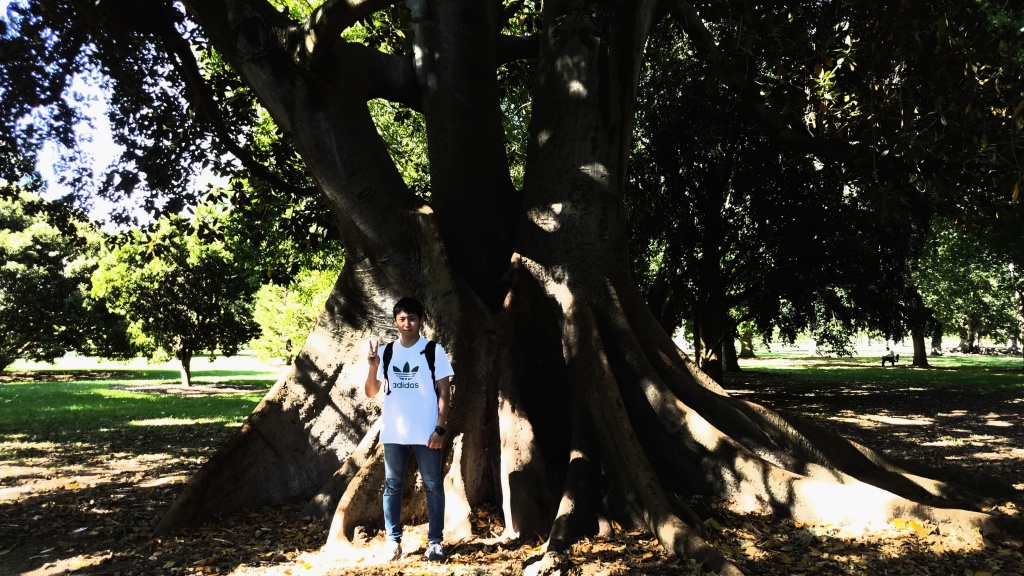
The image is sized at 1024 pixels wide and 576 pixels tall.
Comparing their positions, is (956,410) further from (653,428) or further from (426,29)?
(426,29)

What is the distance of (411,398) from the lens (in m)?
4.43

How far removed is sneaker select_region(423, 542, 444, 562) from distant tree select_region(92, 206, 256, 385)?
20291 mm

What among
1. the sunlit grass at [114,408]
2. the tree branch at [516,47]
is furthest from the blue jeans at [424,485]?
the sunlit grass at [114,408]

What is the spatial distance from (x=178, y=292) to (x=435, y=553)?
22342 mm

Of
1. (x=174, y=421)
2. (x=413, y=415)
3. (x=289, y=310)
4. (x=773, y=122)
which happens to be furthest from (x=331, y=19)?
(x=289, y=310)

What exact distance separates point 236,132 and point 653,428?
28.8ft

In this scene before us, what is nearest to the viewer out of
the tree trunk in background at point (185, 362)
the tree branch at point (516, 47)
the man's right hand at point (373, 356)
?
the man's right hand at point (373, 356)

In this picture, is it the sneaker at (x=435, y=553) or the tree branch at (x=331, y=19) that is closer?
the sneaker at (x=435, y=553)

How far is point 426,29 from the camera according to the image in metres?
6.88

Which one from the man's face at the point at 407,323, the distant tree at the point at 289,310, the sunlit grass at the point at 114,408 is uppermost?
the distant tree at the point at 289,310

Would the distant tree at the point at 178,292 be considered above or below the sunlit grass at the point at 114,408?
above

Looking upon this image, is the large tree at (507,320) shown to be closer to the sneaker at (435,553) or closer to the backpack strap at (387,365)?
the sneaker at (435,553)

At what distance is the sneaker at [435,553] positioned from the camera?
173 inches

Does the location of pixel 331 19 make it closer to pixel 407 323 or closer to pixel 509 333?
pixel 407 323
